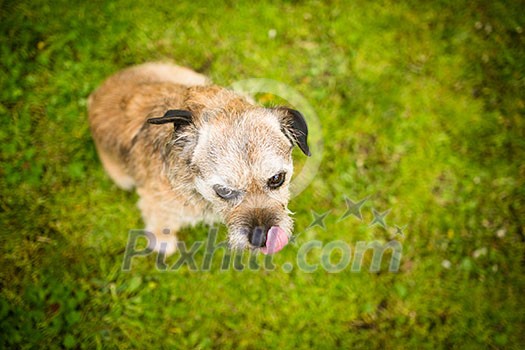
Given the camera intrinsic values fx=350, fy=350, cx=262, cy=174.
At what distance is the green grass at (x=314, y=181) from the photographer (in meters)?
3.98

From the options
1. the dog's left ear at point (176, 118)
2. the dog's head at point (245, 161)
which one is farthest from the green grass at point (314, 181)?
the dog's left ear at point (176, 118)

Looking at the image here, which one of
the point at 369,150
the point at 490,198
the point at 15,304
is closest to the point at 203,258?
the point at 15,304

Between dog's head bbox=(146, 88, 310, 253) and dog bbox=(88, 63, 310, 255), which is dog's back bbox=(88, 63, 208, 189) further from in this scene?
dog's head bbox=(146, 88, 310, 253)

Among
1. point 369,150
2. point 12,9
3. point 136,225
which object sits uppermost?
point 12,9

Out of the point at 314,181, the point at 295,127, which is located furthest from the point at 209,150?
the point at 314,181

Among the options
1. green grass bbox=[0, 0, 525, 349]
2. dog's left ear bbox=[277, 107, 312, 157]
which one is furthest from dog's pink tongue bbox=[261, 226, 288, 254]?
green grass bbox=[0, 0, 525, 349]

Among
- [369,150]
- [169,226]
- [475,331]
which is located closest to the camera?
[169,226]

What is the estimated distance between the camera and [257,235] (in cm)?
254

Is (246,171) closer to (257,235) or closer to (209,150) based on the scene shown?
(209,150)

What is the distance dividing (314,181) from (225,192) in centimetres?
190

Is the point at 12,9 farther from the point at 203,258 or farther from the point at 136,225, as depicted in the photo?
the point at 203,258

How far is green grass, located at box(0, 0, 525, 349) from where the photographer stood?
13.0 feet

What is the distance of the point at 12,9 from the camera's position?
4.55 m

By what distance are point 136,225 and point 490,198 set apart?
440cm
